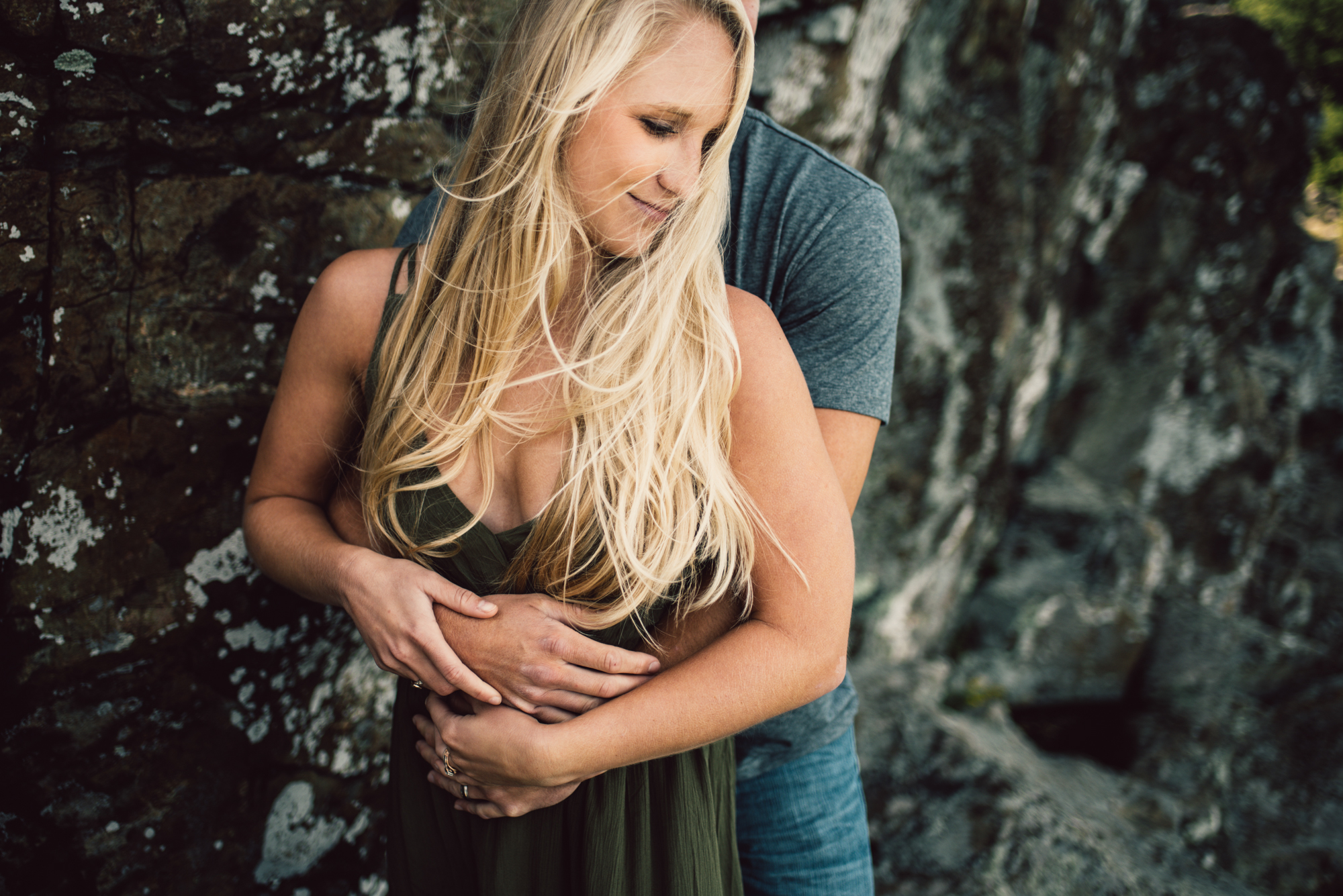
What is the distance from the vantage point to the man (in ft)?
4.73

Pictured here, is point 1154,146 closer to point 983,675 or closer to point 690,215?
point 983,675

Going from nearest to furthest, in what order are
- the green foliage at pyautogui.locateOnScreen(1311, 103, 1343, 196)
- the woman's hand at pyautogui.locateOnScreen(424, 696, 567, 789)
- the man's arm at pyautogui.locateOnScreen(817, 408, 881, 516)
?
1. the woman's hand at pyautogui.locateOnScreen(424, 696, 567, 789)
2. the man's arm at pyautogui.locateOnScreen(817, 408, 881, 516)
3. the green foliage at pyautogui.locateOnScreen(1311, 103, 1343, 196)

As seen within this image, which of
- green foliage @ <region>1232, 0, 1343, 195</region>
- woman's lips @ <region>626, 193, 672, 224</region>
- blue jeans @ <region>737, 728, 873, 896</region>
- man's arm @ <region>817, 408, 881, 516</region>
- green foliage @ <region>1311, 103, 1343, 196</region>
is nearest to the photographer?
woman's lips @ <region>626, 193, 672, 224</region>

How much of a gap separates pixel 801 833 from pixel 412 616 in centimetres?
91

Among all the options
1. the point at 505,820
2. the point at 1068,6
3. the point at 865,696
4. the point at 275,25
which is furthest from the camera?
the point at 1068,6

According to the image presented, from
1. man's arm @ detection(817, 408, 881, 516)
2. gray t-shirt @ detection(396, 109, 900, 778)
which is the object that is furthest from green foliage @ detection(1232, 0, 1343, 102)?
man's arm @ detection(817, 408, 881, 516)

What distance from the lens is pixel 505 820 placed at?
1.25m

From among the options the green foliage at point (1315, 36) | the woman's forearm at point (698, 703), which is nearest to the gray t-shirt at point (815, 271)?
the woman's forearm at point (698, 703)

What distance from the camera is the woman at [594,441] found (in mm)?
1140

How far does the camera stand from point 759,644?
1.15 m

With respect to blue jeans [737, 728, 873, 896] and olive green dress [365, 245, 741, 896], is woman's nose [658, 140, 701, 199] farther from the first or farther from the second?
blue jeans [737, 728, 873, 896]

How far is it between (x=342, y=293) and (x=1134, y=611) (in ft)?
15.2

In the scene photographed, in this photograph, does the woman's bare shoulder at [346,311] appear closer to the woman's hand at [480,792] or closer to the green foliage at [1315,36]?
the woman's hand at [480,792]

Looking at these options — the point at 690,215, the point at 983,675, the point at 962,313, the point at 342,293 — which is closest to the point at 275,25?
the point at 342,293
